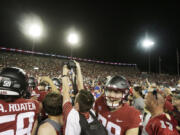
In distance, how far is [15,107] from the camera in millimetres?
1868

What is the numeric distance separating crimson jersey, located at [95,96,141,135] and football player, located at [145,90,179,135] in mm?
387

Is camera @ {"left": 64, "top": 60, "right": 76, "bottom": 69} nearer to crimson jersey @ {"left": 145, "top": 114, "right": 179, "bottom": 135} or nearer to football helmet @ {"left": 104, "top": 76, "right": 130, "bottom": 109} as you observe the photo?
football helmet @ {"left": 104, "top": 76, "right": 130, "bottom": 109}

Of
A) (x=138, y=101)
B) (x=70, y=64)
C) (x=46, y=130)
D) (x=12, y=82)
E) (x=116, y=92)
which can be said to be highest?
(x=70, y=64)

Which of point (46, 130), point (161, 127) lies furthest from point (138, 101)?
point (46, 130)

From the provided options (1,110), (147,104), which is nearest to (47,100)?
(1,110)

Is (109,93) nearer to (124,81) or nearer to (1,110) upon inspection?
(124,81)

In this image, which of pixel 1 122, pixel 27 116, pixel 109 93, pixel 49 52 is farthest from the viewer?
pixel 49 52

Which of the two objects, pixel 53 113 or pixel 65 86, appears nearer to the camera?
pixel 53 113

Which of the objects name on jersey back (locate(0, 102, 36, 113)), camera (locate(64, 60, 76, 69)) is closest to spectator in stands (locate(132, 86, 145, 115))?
camera (locate(64, 60, 76, 69))

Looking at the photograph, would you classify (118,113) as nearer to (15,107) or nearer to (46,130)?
(46,130)

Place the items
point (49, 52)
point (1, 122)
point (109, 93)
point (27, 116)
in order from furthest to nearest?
point (49, 52) < point (109, 93) < point (27, 116) < point (1, 122)

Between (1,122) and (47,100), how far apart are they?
1.97 feet

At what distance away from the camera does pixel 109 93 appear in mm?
2105

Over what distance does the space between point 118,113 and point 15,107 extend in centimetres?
142
